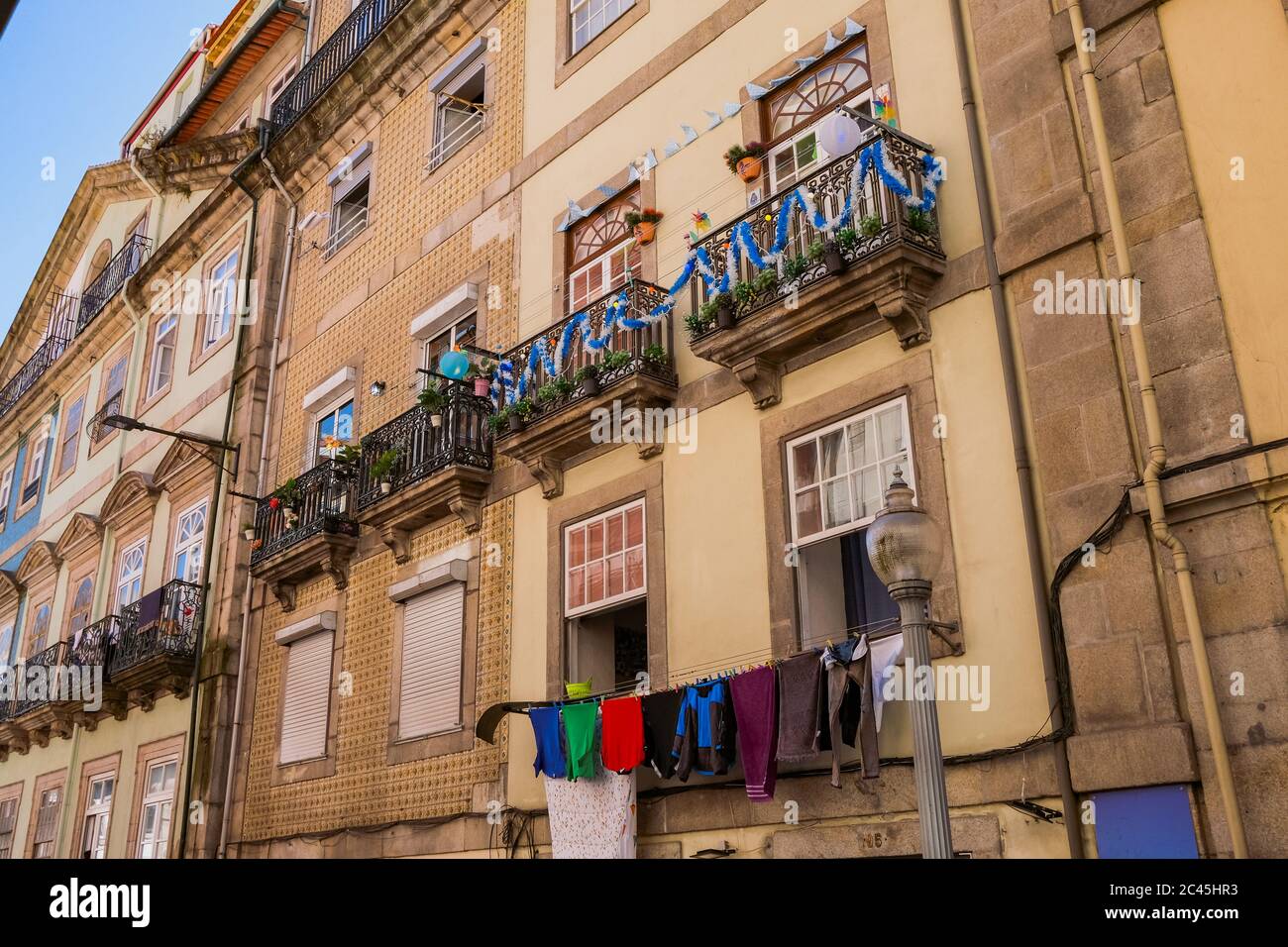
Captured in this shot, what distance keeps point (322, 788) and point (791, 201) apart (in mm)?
8859

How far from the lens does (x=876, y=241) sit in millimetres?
8992

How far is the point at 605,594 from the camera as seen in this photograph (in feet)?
37.5

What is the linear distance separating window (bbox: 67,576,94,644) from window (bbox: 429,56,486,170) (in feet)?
36.7

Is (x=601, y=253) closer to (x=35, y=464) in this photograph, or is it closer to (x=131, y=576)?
(x=131, y=576)

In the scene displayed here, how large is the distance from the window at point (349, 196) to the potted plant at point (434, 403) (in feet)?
17.2

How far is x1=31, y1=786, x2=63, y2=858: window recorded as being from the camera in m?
20.2

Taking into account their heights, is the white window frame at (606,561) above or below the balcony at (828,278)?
below

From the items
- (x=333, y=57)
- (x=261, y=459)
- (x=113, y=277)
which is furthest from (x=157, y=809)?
(x=113, y=277)

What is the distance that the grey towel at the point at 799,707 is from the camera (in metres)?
8.48

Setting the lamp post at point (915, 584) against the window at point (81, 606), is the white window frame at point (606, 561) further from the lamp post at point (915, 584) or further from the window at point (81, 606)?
the window at point (81, 606)

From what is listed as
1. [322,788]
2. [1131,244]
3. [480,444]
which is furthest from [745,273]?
[322,788]

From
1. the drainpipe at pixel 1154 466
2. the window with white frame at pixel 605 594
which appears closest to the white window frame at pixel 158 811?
the window with white frame at pixel 605 594

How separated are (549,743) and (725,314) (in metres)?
3.98
